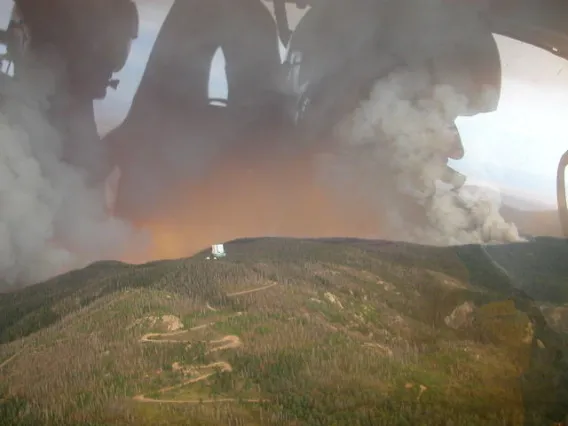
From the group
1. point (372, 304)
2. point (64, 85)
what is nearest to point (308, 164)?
point (372, 304)

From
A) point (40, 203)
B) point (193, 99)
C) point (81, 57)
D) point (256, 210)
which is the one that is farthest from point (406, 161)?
point (40, 203)

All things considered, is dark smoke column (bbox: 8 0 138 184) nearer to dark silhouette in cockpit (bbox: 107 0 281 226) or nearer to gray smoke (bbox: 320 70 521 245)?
dark silhouette in cockpit (bbox: 107 0 281 226)

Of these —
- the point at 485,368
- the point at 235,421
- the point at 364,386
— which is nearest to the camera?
the point at 235,421

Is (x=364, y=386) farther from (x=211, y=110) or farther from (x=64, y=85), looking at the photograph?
(x=64, y=85)

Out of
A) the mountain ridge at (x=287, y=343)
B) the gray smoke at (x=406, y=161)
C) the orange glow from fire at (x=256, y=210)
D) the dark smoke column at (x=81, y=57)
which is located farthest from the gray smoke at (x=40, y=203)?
the gray smoke at (x=406, y=161)

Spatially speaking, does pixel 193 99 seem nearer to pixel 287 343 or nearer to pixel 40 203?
pixel 40 203

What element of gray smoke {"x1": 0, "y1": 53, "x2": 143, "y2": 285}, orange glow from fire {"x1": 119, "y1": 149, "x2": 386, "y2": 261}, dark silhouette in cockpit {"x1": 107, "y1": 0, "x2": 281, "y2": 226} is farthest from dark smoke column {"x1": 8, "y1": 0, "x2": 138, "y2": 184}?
orange glow from fire {"x1": 119, "y1": 149, "x2": 386, "y2": 261}
